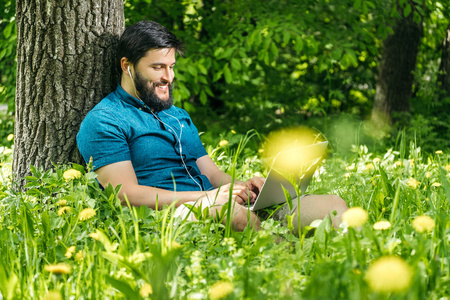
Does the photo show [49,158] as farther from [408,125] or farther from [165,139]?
[408,125]

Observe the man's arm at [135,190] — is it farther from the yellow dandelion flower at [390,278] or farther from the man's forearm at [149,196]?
the yellow dandelion flower at [390,278]

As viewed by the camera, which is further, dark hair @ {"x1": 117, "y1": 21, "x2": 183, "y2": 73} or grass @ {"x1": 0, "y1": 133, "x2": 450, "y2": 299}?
dark hair @ {"x1": 117, "y1": 21, "x2": 183, "y2": 73}

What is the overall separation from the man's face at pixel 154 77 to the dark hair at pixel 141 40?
28mm

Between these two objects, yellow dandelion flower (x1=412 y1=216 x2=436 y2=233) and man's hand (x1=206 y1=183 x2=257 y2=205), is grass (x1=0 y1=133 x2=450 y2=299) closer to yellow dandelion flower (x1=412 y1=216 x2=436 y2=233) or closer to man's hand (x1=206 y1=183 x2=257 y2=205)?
yellow dandelion flower (x1=412 y1=216 x2=436 y2=233)

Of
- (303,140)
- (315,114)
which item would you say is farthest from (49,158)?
(315,114)

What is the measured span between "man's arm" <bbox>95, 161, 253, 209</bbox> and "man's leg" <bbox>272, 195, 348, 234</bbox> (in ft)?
0.94

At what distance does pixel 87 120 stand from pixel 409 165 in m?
2.08

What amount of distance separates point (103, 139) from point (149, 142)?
27 centimetres

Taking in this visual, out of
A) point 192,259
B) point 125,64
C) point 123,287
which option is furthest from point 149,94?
point 123,287

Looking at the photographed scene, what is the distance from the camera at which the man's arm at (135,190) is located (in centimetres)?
217

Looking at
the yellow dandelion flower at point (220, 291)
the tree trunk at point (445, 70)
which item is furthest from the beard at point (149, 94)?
the tree trunk at point (445, 70)

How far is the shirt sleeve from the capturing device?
2.19 meters

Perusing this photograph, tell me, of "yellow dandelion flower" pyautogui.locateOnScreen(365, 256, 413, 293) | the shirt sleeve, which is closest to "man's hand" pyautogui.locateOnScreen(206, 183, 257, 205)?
the shirt sleeve

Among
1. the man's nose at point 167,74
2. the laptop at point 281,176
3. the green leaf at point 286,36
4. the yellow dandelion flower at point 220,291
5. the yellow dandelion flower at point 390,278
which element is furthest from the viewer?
the green leaf at point 286,36
